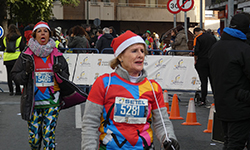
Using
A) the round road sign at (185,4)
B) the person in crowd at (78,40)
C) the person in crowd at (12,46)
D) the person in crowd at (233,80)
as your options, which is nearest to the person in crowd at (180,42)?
the round road sign at (185,4)

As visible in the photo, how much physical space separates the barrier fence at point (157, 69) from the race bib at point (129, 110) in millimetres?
9600

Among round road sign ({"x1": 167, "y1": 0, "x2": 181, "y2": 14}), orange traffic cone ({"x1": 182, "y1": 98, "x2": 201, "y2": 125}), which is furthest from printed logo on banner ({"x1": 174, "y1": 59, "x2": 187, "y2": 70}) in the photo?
orange traffic cone ({"x1": 182, "y1": 98, "x2": 201, "y2": 125})

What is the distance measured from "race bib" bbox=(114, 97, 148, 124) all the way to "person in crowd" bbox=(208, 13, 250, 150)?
6.11 feet

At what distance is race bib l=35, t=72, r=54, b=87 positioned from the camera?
18.7 ft

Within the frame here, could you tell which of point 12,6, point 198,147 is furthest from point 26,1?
point 198,147

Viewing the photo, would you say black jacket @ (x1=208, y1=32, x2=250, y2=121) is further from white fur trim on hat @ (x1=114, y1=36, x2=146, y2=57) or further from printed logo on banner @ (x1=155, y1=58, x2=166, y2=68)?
printed logo on banner @ (x1=155, y1=58, x2=166, y2=68)

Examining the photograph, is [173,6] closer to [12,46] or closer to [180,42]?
[180,42]

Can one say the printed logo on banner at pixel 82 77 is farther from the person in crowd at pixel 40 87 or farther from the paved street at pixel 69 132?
the person in crowd at pixel 40 87

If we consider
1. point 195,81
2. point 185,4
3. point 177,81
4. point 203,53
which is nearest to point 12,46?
point 177,81

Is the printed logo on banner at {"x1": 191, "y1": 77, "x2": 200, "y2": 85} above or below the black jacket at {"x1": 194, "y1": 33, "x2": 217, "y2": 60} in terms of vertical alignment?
below

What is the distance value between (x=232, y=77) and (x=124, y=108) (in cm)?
199

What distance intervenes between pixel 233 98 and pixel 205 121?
15.0ft

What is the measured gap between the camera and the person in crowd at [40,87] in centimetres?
560

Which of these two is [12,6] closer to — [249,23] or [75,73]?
[75,73]
